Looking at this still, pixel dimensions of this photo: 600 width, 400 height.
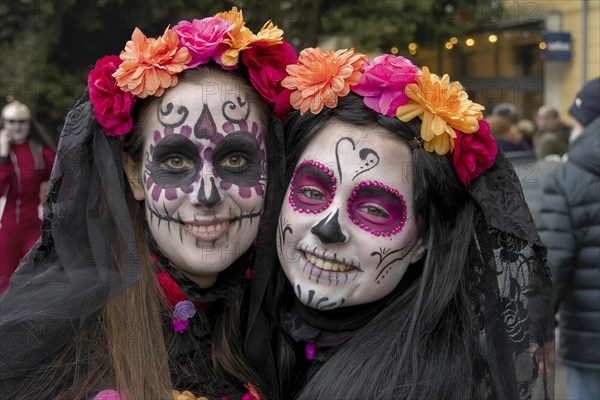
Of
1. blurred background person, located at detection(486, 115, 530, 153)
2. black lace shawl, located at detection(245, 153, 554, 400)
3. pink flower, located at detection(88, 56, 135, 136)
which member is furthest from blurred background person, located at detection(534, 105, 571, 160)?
pink flower, located at detection(88, 56, 135, 136)

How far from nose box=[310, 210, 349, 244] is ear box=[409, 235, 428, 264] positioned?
0.85ft

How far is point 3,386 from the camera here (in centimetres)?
248

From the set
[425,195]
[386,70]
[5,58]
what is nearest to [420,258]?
[425,195]

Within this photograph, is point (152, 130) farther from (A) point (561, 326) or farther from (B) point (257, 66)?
(A) point (561, 326)

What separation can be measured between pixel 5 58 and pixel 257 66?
671 cm

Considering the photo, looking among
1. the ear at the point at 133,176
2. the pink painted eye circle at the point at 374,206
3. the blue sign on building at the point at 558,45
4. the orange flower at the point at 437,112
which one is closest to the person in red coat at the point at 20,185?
the ear at the point at 133,176

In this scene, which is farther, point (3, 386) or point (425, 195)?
point (425, 195)

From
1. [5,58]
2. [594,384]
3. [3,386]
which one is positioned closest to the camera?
[3,386]

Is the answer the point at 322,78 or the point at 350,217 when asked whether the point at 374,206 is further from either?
the point at 322,78

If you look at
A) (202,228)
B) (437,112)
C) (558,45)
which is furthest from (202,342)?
(558,45)

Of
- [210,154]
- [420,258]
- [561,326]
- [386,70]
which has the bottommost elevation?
[561,326]

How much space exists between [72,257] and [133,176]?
333mm

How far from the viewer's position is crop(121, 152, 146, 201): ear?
9.03 feet

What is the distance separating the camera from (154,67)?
262cm
